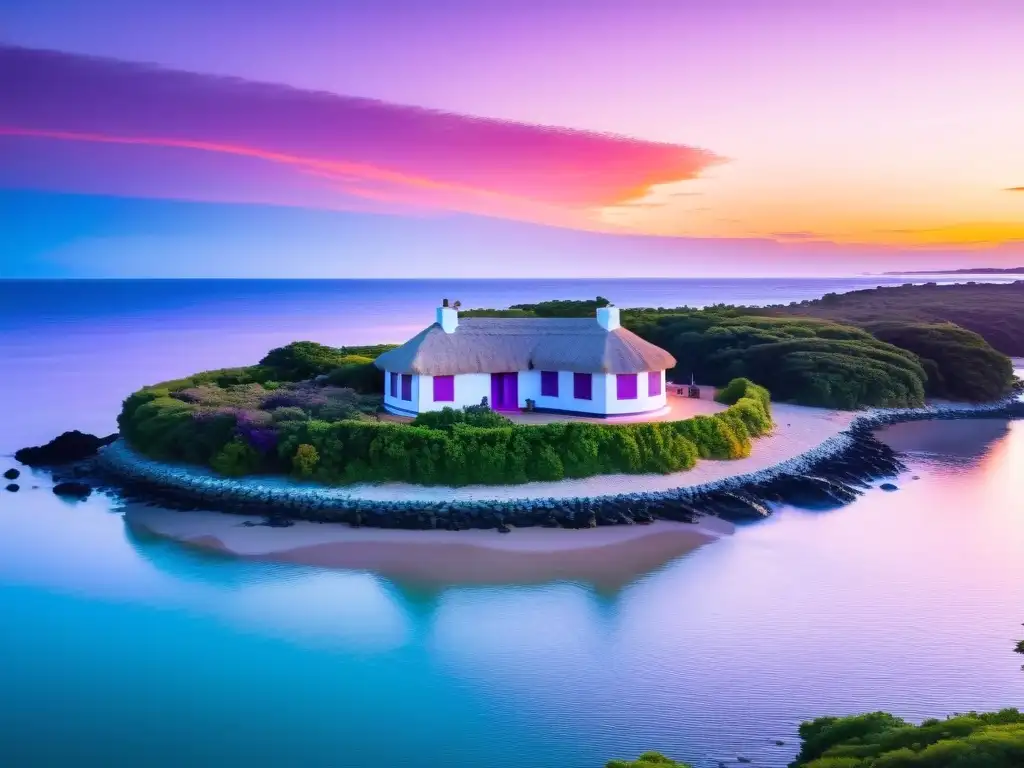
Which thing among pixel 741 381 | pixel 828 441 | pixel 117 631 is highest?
pixel 741 381

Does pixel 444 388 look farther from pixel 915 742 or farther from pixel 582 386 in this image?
pixel 915 742

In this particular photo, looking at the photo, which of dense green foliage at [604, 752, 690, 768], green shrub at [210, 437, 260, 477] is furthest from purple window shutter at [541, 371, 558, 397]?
dense green foliage at [604, 752, 690, 768]

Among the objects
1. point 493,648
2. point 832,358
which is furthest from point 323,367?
point 832,358

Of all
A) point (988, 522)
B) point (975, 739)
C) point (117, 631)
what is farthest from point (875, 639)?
point (117, 631)

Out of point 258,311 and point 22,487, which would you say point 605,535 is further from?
point 258,311

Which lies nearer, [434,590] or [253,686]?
[253,686]

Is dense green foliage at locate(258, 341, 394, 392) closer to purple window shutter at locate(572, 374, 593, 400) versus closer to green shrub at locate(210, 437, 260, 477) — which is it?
green shrub at locate(210, 437, 260, 477)

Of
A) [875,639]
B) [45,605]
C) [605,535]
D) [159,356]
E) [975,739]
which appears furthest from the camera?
[159,356]
